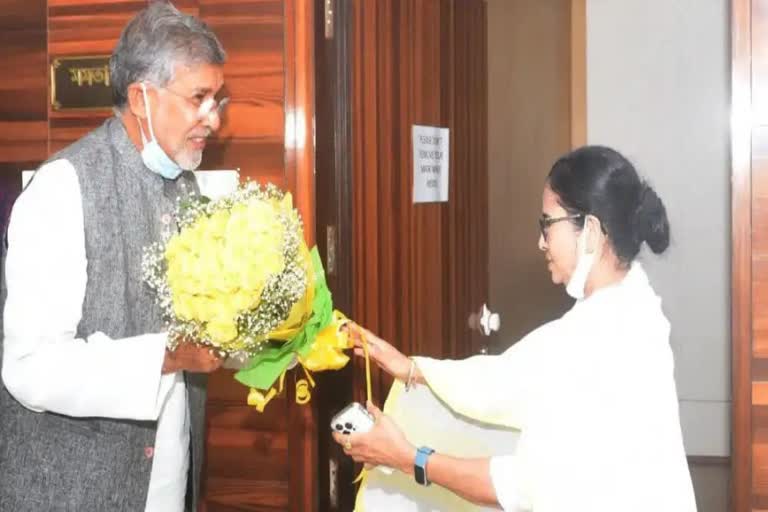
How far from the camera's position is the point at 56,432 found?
1854 mm

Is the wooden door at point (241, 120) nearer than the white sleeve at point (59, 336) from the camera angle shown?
No

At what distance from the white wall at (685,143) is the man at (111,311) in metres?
3.73

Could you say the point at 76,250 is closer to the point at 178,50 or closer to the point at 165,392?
the point at 165,392

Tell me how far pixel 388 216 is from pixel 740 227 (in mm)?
994

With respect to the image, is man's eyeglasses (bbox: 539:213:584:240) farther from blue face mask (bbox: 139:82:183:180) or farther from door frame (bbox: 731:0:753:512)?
blue face mask (bbox: 139:82:183:180)

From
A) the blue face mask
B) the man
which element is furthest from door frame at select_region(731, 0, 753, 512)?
the blue face mask

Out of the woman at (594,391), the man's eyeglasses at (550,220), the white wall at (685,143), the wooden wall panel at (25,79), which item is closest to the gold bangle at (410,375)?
the woman at (594,391)

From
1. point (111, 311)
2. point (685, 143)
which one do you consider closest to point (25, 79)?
point (111, 311)

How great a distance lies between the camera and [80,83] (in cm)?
255

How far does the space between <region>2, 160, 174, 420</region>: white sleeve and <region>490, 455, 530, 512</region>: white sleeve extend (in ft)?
2.28

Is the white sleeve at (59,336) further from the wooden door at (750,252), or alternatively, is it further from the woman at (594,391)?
the wooden door at (750,252)

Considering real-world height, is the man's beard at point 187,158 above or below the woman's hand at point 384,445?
above

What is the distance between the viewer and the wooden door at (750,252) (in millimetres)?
2193

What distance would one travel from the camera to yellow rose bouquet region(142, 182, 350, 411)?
64.1 inches
